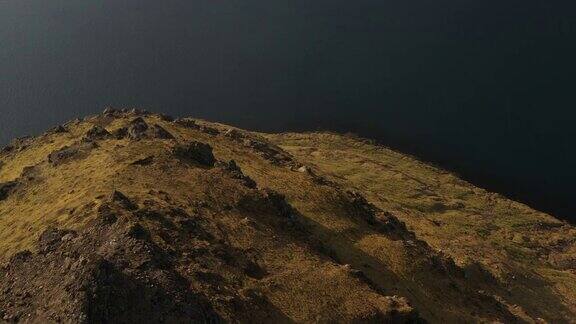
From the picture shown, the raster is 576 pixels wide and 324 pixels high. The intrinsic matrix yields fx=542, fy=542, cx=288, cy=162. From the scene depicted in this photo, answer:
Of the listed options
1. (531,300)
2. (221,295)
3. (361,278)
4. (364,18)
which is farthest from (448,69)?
(221,295)

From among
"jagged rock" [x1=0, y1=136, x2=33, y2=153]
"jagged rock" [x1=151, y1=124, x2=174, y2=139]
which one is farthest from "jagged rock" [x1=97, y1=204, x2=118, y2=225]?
"jagged rock" [x1=0, y1=136, x2=33, y2=153]

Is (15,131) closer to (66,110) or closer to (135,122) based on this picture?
(66,110)

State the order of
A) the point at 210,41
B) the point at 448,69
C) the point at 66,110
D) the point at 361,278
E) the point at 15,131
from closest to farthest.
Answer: the point at 361,278
the point at 448,69
the point at 15,131
the point at 66,110
the point at 210,41

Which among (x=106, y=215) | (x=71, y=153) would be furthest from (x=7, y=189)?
(x=106, y=215)

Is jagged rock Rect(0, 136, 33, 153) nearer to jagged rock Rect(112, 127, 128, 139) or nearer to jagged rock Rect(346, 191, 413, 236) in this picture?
jagged rock Rect(112, 127, 128, 139)

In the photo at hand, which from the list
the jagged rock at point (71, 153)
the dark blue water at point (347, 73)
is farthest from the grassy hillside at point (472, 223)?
the jagged rock at point (71, 153)

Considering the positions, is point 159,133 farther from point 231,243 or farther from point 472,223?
point 472,223
